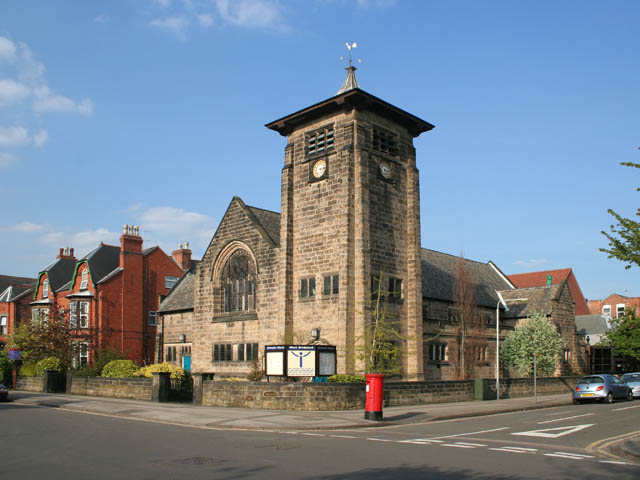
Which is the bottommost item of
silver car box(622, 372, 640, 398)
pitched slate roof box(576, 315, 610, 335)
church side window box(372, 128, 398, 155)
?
silver car box(622, 372, 640, 398)

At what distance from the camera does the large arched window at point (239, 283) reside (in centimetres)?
3728

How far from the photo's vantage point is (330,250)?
3234 centimetres

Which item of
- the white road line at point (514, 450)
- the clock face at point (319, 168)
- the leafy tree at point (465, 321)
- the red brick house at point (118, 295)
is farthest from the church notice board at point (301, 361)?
the red brick house at point (118, 295)

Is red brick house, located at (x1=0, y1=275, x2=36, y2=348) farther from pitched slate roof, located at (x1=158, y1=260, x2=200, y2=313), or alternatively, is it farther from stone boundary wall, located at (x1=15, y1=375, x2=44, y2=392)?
stone boundary wall, located at (x1=15, y1=375, x2=44, y2=392)

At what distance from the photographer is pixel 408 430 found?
58.2 feet

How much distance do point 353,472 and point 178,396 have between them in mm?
20898

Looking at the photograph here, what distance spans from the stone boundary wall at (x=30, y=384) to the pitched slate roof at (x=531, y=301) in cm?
3482

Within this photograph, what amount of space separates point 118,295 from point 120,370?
18.6 m

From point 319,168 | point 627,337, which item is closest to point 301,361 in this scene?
point 319,168

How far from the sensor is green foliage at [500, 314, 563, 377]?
41.0 meters

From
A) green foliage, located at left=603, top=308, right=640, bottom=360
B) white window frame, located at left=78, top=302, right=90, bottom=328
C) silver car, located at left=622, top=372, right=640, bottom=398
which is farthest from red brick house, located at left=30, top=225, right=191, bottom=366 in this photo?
green foliage, located at left=603, top=308, right=640, bottom=360

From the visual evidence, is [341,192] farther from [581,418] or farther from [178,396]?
[581,418]

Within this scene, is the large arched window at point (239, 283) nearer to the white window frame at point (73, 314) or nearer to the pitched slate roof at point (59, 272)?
the white window frame at point (73, 314)

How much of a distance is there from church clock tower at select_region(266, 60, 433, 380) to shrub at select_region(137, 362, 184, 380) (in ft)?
20.8
